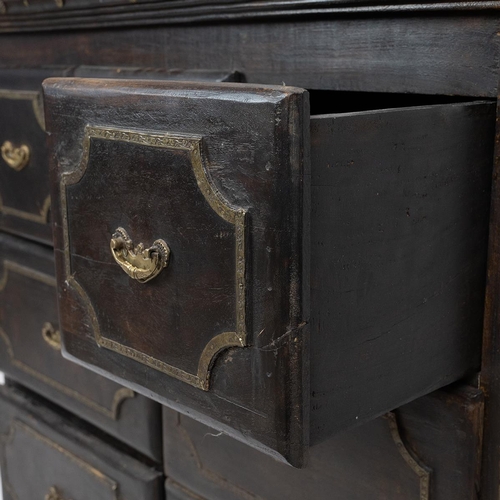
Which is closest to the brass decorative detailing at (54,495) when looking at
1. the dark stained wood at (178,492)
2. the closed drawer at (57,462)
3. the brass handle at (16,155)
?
the closed drawer at (57,462)

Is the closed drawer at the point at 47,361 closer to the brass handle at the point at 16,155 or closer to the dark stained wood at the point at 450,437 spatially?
the brass handle at the point at 16,155

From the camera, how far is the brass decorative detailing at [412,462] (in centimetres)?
74

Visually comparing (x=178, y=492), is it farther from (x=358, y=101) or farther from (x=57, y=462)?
(x=358, y=101)

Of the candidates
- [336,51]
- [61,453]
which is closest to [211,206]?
[336,51]

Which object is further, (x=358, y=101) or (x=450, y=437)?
(x=358, y=101)

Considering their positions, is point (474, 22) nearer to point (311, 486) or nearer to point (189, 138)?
point (189, 138)

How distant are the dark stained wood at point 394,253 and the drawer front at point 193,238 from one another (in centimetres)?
2

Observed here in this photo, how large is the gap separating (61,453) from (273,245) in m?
0.72

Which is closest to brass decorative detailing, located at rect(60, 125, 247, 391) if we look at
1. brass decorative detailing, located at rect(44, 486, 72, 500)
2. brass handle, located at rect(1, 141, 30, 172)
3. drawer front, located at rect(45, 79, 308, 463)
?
drawer front, located at rect(45, 79, 308, 463)

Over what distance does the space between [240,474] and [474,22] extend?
523 millimetres

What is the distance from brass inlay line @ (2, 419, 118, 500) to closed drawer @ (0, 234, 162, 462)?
6 cm

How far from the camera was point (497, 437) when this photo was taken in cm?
72

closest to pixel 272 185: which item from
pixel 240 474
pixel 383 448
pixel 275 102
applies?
pixel 275 102

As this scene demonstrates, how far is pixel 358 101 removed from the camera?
0.85 metres
